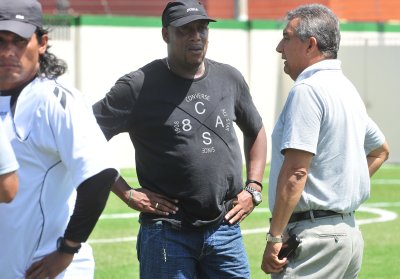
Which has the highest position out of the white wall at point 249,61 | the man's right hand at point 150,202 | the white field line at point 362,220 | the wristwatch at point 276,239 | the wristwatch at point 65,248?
the wristwatch at point 65,248

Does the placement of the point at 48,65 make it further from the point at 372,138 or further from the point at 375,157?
the point at 375,157

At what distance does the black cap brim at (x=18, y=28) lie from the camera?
4406 millimetres

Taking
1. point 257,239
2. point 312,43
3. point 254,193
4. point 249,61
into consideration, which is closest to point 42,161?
point 312,43

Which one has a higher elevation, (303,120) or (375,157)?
(303,120)

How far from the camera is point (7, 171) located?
4086 mm

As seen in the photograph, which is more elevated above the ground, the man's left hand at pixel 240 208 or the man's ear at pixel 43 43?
the man's ear at pixel 43 43

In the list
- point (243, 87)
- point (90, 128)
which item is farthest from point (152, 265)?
point (90, 128)

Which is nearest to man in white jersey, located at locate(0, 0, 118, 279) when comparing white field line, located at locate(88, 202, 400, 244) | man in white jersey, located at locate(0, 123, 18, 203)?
man in white jersey, located at locate(0, 123, 18, 203)

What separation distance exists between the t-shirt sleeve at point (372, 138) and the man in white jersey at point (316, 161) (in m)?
0.38

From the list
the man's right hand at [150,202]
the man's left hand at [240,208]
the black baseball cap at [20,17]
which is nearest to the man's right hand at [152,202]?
the man's right hand at [150,202]

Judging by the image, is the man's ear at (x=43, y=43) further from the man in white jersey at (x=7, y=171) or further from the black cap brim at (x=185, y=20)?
the black cap brim at (x=185, y=20)

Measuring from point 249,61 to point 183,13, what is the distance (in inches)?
611

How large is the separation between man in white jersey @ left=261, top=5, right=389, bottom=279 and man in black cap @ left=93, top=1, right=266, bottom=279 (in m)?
0.47

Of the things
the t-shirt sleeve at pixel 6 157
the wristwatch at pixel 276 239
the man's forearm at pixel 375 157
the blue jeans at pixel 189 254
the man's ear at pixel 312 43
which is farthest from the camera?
the man's forearm at pixel 375 157
